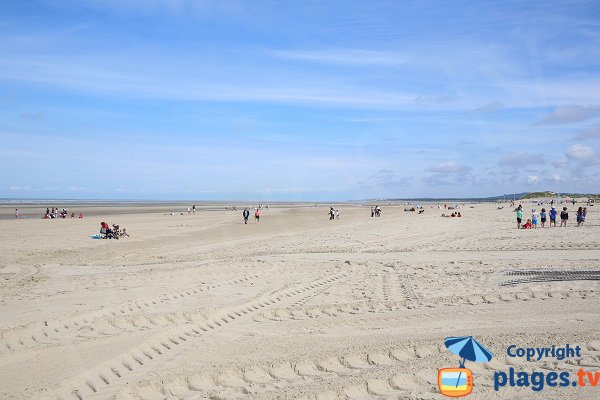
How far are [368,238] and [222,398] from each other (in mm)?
20437

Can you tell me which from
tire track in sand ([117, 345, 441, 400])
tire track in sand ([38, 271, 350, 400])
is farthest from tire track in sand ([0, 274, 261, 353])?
tire track in sand ([117, 345, 441, 400])

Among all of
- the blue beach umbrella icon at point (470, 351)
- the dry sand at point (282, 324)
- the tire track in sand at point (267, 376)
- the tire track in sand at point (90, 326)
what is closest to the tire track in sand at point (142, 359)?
the dry sand at point (282, 324)

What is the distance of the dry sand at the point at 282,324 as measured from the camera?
5723mm

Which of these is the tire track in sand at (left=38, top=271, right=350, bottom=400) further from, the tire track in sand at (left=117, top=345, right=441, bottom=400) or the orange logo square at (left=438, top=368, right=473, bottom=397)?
the orange logo square at (left=438, top=368, right=473, bottom=397)

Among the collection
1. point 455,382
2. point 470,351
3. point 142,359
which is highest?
point 470,351

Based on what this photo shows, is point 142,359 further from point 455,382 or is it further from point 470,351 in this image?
point 470,351

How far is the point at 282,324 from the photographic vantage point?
27.0ft

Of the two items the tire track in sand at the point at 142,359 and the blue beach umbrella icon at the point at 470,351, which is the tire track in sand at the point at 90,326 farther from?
the blue beach umbrella icon at the point at 470,351

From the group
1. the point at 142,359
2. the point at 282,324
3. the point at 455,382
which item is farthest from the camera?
the point at 282,324

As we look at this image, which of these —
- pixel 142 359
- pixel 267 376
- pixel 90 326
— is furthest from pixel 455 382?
pixel 90 326

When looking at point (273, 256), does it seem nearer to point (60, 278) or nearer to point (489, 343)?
point (60, 278)

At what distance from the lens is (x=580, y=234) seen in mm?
24156

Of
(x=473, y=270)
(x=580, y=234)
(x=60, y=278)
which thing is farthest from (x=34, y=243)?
(x=580, y=234)

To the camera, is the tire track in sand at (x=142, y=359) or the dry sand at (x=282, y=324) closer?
the tire track in sand at (x=142, y=359)
